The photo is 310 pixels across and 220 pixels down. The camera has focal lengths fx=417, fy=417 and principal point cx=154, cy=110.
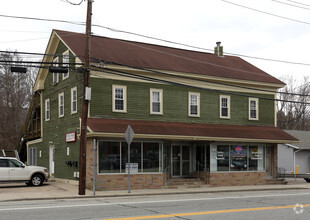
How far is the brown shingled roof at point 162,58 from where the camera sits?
2433cm

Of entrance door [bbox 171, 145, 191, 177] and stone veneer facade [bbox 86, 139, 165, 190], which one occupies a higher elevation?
entrance door [bbox 171, 145, 191, 177]

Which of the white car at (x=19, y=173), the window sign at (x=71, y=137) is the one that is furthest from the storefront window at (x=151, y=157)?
the white car at (x=19, y=173)

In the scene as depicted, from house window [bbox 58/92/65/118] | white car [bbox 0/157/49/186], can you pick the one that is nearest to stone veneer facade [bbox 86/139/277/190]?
white car [bbox 0/157/49/186]

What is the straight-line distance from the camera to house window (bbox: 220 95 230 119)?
89.1 ft

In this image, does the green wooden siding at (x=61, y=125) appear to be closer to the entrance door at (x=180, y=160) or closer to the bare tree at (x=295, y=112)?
the entrance door at (x=180, y=160)

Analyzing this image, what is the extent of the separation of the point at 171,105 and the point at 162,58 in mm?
3638

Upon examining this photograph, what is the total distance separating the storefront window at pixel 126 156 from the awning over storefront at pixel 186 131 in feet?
3.18

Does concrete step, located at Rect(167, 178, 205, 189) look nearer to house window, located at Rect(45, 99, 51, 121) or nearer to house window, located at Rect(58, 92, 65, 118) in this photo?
house window, located at Rect(58, 92, 65, 118)

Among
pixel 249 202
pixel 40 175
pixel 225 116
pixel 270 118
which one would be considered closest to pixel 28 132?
pixel 40 175

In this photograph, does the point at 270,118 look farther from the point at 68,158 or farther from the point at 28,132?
the point at 28,132

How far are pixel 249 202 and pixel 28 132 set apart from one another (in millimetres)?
22777

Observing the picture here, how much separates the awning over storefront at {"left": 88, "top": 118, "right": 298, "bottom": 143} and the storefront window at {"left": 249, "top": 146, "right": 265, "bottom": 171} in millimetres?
952

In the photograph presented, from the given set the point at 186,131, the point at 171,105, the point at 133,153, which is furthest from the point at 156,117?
the point at 133,153

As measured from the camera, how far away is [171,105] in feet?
82.4
